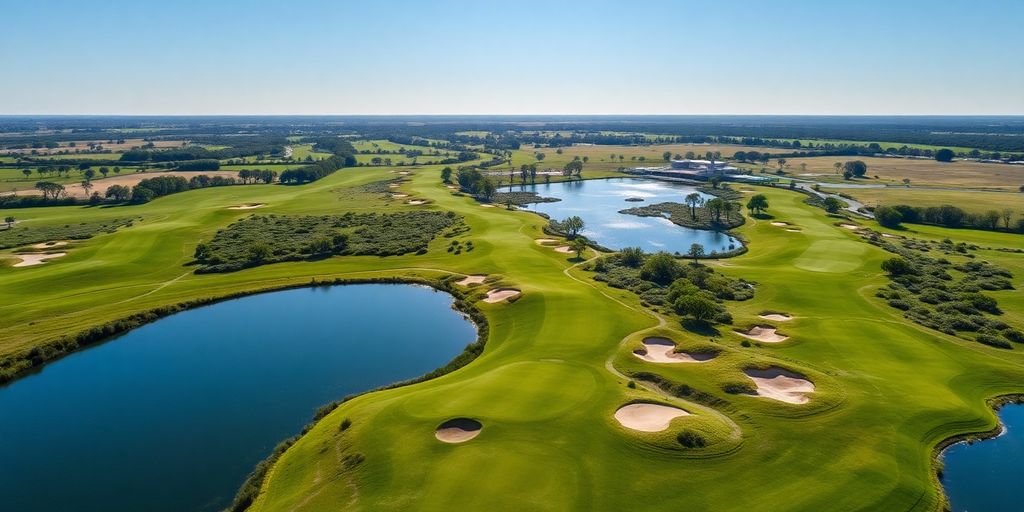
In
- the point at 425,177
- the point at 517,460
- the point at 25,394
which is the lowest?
the point at 25,394

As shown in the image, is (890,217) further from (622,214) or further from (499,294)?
(499,294)

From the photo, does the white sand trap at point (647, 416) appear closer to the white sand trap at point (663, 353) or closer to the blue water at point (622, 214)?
the white sand trap at point (663, 353)

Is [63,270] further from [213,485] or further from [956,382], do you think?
[956,382]

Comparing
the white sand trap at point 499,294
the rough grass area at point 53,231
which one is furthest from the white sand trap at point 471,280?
the rough grass area at point 53,231

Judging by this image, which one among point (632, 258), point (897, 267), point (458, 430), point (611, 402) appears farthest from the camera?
point (632, 258)

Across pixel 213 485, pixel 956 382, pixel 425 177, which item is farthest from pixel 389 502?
pixel 425 177

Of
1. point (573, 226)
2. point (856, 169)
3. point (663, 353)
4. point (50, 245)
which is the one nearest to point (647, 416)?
point (663, 353)

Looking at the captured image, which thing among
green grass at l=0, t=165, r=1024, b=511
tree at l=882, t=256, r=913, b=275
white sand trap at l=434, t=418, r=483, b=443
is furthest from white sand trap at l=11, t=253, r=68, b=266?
tree at l=882, t=256, r=913, b=275
